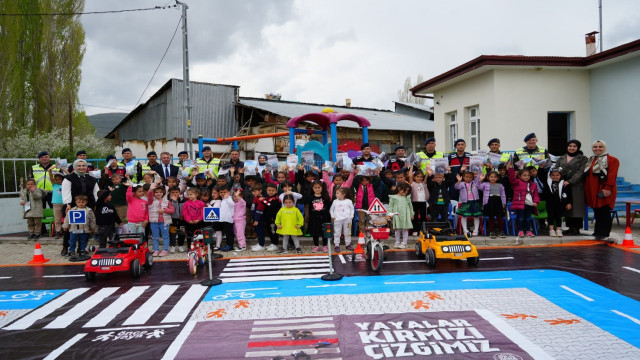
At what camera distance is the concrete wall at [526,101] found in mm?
14156

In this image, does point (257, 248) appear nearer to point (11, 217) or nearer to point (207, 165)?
point (207, 165)

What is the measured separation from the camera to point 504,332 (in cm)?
458

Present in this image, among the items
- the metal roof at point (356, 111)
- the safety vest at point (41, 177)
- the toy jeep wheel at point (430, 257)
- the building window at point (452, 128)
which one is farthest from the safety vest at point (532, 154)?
the metal roof at point (356, 111)

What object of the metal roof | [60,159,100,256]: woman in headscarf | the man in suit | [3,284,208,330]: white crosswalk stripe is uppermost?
the metal roof

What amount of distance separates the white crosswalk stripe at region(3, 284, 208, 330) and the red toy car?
482 mm

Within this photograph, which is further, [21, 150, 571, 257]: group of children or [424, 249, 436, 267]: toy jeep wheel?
[21, 150, 571, 257]: group of children

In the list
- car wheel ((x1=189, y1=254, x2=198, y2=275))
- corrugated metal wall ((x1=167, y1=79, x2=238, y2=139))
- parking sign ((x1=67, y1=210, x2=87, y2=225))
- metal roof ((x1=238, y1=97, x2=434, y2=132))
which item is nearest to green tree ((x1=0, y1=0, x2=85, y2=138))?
corrugated metal wall ((x1=167, y1=79, x2=238, y2=139))

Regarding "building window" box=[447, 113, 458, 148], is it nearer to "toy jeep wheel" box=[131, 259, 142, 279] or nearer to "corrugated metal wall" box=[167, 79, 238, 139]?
"toy jeep wheel" box=[131, 259, 142, 279]

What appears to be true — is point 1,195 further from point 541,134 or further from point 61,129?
point 541,134

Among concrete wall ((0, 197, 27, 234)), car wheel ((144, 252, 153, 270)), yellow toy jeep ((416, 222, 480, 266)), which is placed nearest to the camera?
yellow toy jeep ((416, 222, 480, 266))

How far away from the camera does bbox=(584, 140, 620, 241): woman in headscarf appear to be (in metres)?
9.28

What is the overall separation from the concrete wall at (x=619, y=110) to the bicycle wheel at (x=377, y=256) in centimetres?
1086

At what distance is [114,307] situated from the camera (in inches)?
228

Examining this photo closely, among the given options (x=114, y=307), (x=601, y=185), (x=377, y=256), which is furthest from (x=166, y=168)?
(x=601, y=185)
